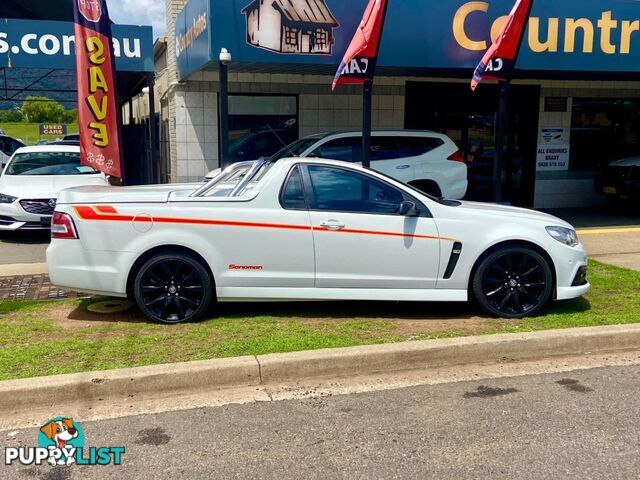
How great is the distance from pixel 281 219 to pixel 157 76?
1316cm

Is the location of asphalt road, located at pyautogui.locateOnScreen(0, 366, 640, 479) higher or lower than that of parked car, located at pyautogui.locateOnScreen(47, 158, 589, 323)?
lower

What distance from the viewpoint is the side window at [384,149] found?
11289 millimetres

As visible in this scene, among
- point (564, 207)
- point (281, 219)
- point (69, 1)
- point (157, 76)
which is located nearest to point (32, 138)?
point (69, 1)

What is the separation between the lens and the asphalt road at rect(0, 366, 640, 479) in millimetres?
3570

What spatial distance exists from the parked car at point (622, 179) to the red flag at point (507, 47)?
638cm

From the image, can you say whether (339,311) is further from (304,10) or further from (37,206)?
(37,206)

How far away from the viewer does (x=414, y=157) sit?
448 inches

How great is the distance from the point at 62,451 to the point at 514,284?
418 cm

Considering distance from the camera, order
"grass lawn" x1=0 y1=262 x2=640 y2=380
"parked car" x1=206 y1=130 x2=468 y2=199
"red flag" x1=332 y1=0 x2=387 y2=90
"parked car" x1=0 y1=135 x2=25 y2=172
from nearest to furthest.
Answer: "grass lawn" x1=0 y1=262 x2=640 y2=380, "red flag" x1=332 y1=0 x2=387 y2=90, "parked car" x1=206 y1=130 x2=468 y2=199, "parked car" x1=0 y1=135 x2=25 y2=172

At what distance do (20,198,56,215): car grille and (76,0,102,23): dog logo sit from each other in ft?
12.6

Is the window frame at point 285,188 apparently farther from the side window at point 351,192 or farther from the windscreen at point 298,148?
the windscreen at point 298,148

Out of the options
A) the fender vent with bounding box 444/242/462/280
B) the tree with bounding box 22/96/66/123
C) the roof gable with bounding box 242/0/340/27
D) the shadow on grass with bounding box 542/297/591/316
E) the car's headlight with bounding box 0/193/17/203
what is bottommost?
the shadow on grass with bounding box 542/297/591/316

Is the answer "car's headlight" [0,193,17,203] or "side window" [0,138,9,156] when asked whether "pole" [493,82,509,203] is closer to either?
"car's headlight" [0,193,17,203]

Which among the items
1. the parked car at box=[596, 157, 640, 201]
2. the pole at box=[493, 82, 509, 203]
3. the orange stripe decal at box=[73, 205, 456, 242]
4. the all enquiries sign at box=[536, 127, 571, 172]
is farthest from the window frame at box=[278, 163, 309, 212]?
the all enquiries sign at box=[536, 127, 571, 172]
